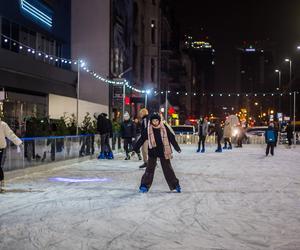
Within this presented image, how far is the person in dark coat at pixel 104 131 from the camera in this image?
23.0m

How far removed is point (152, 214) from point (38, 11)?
30762 millimetres

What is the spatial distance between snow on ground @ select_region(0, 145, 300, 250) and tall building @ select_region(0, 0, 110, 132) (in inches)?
581

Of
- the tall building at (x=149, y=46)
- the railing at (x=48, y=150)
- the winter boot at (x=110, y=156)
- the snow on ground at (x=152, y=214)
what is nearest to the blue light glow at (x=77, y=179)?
the snow on ground at (x=152, y=214)

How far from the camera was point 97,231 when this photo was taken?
7.63 m

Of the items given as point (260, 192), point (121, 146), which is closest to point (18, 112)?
point (121, 146)

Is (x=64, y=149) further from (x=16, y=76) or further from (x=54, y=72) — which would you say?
(x=54, y=72)

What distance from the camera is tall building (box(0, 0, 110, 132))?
107 feet

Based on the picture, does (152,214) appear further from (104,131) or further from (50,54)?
(50,54)

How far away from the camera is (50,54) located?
4169 centimetres

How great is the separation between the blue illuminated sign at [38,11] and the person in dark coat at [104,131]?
1435 centimetres

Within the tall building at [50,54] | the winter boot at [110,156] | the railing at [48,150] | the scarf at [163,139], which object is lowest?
the winter boot at [110,156]

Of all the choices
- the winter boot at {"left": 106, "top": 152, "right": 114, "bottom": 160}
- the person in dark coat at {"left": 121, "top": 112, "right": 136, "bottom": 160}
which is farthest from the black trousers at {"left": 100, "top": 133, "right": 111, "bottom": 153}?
the person in dark coat at {"left": 121, "top": 112, "right": 136, "bottom": 160}

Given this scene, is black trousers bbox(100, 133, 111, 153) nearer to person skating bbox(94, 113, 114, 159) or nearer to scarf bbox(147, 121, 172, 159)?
person skating bbox(94, 113, 114, 159)

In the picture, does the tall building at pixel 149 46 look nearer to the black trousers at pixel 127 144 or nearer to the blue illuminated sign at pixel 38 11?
the blue illuminated sign at pixel 38 11
